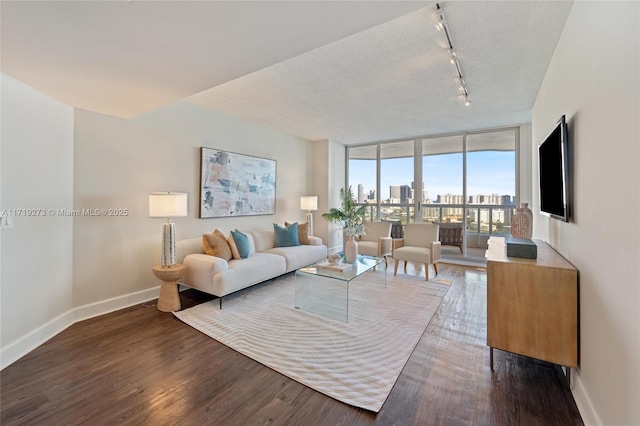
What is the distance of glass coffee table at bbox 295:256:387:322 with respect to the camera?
123 inches

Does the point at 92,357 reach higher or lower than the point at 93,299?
lower

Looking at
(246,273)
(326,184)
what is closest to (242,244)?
(246,273)

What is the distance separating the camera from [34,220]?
8.00 feet

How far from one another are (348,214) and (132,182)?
4270mm

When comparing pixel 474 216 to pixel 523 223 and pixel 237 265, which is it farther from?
pixel 237 265

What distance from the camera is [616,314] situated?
1.28m

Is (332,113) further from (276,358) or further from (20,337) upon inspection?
(20,337)

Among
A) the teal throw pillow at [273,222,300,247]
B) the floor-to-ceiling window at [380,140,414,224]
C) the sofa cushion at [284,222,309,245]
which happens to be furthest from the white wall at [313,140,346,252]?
the teal throw pillow at [273,222,300,247]

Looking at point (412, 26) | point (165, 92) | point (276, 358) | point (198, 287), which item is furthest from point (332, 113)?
point (276, 358)

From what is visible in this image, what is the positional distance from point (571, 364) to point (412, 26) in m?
2.71

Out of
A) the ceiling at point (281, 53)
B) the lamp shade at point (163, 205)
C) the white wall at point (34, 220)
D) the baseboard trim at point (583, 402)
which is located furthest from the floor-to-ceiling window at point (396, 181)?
the white wall at point (34, 220)

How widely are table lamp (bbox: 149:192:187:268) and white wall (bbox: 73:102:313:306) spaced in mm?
519

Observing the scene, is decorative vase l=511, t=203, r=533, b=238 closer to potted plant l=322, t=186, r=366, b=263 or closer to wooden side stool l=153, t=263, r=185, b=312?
potted plant l=322, t=186, r=366, b=263

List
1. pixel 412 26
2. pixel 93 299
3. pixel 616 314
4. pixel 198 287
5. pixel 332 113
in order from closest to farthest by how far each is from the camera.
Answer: pixel 616 314, pixel 412 26, pixel 93 299, pixel 198 287, pixel 332 113
